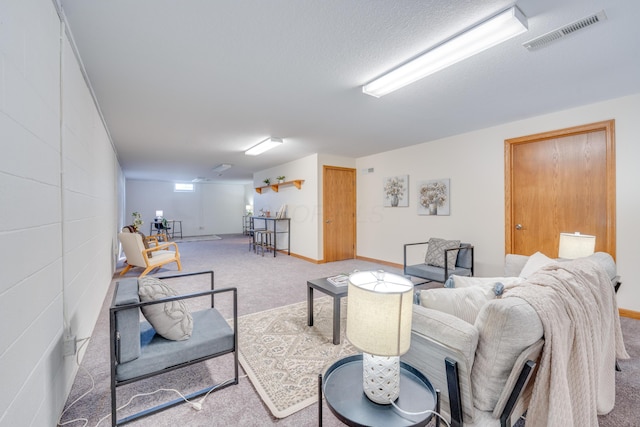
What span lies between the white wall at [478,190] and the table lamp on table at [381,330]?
135 inches

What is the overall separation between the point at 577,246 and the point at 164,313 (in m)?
3.54

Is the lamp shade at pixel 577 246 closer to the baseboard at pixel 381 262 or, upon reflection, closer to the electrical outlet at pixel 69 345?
the baseboard at pixel 381 262

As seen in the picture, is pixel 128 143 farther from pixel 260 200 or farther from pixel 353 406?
pixel 353 406

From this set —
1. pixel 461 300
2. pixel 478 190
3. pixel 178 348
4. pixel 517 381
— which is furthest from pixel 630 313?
pixel 178 348

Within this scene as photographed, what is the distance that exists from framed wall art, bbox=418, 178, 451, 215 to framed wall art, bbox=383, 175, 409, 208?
295 millimetres

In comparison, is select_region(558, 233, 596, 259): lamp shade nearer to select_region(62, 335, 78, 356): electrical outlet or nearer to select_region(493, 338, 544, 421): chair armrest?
select_region(493, 338, 544, 421): chair armrest

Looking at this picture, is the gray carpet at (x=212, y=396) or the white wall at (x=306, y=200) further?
the white wall at (x=306, y=200)

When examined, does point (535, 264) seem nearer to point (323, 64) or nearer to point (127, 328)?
point (323, 64)

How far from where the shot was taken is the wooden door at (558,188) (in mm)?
3080

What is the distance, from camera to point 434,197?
4.69m

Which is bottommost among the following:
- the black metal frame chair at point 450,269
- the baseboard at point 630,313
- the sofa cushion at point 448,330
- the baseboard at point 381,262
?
the baseboard at point 630,313

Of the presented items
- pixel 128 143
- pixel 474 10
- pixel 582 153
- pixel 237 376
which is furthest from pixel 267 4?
pixel 128 143

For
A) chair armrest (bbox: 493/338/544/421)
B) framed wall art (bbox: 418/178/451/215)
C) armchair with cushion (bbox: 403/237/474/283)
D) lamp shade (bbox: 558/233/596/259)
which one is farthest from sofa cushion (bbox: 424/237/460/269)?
chair armrest (bbox: 493/338/544/421)

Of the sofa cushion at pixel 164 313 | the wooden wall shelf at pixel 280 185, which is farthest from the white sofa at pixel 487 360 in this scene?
the wooden wall shelf at pixel 280 185
